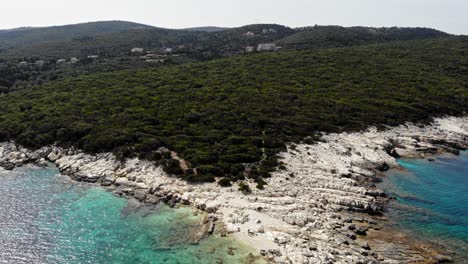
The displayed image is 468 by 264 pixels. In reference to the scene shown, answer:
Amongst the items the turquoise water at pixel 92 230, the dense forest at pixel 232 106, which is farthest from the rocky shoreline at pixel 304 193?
the dense forest at pixel 232 106

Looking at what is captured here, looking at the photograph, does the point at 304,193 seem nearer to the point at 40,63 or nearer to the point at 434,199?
the point at 434,199

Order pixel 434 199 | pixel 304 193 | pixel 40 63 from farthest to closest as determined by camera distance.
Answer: pixel 40 63
pixel 434 199
pixel 304 193

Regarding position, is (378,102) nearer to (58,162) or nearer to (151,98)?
(151,98)

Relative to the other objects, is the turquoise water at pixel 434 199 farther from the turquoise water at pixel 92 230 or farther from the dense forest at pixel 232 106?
the turquoise water at pixel 92 230

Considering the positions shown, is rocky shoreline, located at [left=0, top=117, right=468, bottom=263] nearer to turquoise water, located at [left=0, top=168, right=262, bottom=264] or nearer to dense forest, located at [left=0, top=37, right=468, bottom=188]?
turquoise water, located at [left=0, top=168, right=262, bottom=264]

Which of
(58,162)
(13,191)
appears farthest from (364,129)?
(13,191)

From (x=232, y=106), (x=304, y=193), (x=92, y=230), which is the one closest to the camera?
(x=92, y=230)

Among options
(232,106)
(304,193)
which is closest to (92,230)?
(304,193)
